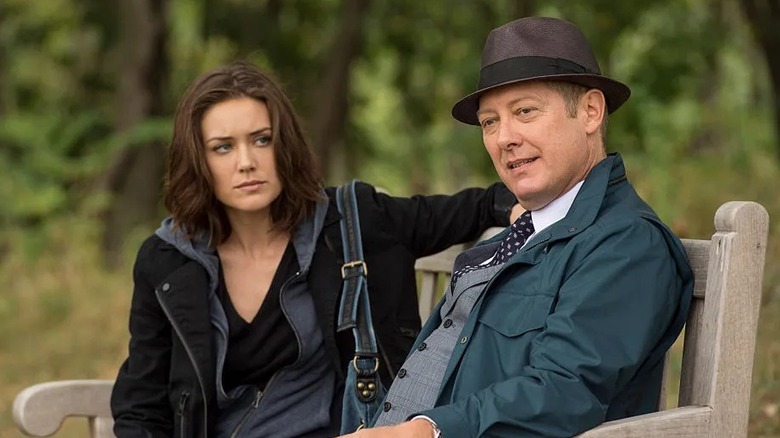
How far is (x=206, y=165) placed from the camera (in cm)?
329

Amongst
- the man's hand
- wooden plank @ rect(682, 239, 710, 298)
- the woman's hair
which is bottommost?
the man's hand

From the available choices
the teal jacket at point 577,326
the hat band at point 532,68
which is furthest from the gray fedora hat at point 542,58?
the teal jacket at point 577,326

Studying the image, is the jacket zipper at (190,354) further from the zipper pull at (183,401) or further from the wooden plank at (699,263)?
the wooden plank at (699,263)

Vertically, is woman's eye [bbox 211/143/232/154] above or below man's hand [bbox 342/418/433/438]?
above

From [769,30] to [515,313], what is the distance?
17.2ft

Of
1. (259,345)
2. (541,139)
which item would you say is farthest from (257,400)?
(541,139)

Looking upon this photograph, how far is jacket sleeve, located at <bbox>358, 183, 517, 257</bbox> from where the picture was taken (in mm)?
3330

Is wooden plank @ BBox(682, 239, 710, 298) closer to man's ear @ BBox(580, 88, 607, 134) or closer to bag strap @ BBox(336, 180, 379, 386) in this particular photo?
man's ear @ BBox(580, 88, 607, 134)

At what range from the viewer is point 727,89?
15.5 metres

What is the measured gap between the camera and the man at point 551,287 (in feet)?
7.34

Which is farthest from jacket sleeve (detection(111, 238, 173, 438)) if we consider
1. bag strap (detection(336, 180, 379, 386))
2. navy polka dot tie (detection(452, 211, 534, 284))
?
navy polka dot tie (detection(452, 211, 534, 284))

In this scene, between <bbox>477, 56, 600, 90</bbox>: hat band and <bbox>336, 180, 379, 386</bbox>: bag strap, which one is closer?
<bbox>477, 56, 600, 90</bbox>: hat band

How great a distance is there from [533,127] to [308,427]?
1180 mm

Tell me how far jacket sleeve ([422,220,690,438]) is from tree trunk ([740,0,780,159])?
204 inches
